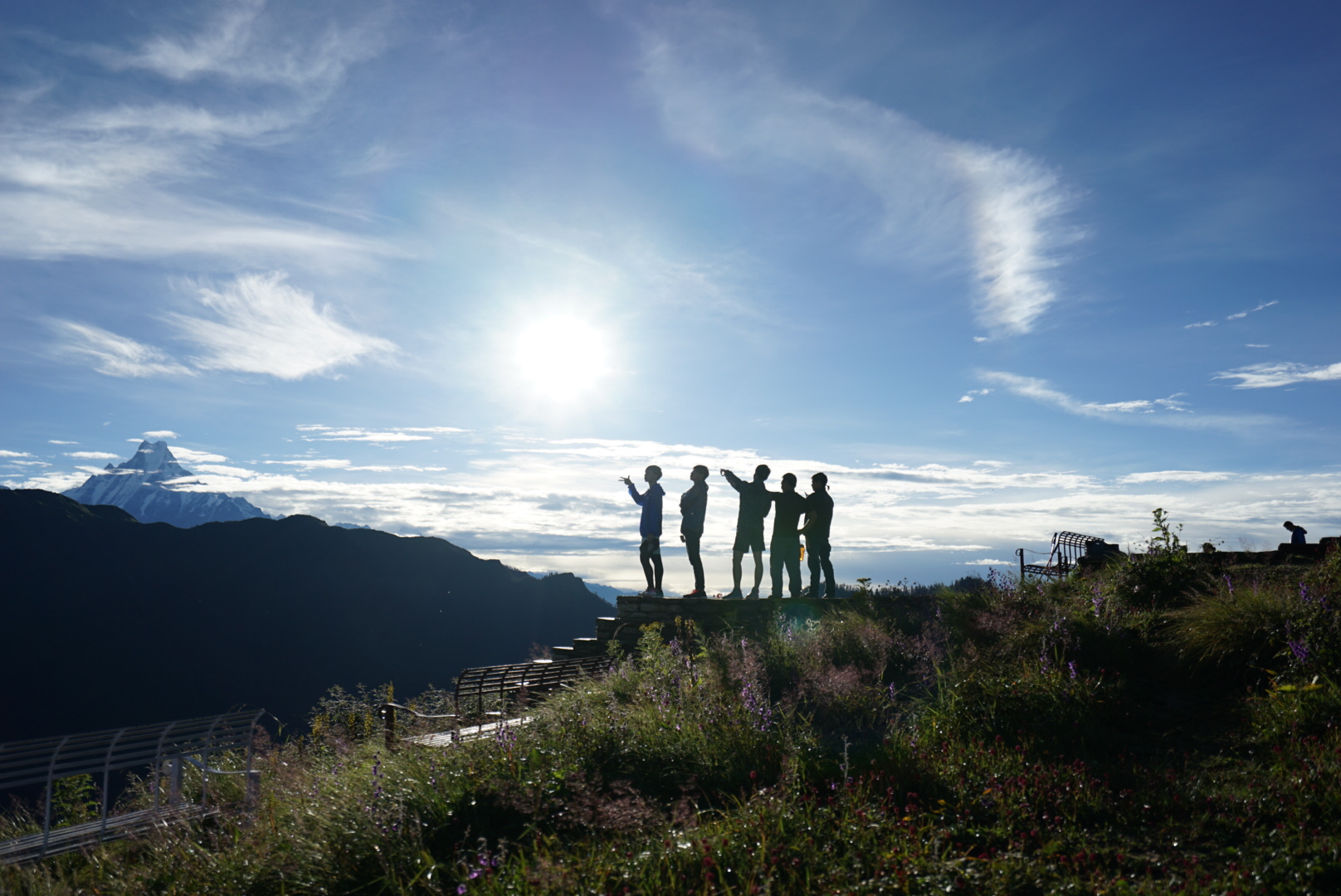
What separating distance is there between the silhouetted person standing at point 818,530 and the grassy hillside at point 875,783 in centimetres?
398

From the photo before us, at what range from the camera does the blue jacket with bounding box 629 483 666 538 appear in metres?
11.5

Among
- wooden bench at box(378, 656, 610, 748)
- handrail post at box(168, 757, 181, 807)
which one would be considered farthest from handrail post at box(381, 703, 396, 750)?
handrail post at box(168, 757, 181, 807)

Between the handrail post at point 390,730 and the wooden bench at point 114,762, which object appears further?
the handrail post at point 390,730

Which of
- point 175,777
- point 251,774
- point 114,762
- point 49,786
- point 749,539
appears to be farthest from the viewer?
point 749,539

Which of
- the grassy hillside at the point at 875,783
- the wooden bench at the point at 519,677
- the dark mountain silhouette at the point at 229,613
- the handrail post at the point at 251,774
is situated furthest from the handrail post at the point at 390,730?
the dark mountain silhouette at the point at 229,613

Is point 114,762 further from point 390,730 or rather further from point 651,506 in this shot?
point 651,506

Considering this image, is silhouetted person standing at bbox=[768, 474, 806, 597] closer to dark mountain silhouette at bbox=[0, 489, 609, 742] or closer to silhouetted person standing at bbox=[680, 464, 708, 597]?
silhouetted person standing at bbox=[680, 464, 708, 597]

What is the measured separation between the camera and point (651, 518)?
37.9 ft

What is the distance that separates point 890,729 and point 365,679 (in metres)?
126

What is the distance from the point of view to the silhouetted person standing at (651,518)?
11539 mm

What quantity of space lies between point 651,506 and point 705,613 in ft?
6.07

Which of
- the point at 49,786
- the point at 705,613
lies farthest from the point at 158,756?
the point at 705,613

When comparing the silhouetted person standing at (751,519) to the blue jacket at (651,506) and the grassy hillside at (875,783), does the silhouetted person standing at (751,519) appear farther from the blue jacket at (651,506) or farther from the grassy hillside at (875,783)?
the grassy hillside at (875,783)

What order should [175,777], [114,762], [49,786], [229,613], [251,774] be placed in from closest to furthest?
[49,786] < [114,762] < [251,774] < [175,777] < [229,613]
